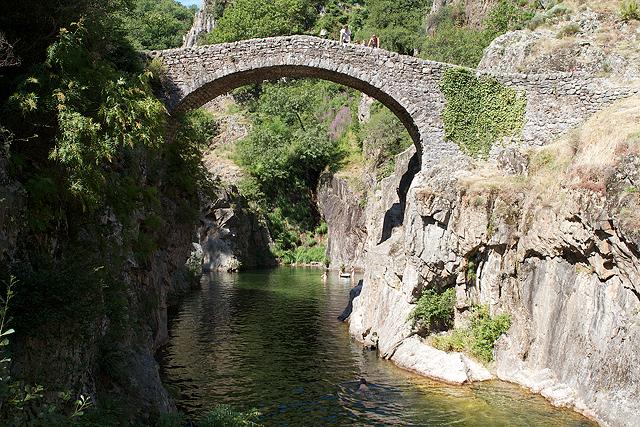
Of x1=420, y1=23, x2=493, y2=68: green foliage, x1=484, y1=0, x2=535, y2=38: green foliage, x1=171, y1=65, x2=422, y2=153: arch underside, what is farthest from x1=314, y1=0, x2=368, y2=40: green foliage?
x1=171, y1=65, x2=422, y2=153: arch underside

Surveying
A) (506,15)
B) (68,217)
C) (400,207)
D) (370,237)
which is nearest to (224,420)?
(68,217)

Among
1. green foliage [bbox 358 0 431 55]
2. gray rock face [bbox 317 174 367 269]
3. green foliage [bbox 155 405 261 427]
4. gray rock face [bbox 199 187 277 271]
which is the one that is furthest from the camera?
green foliage [bbox 358 0 431 55]

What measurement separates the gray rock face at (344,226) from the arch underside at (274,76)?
66.2 feet

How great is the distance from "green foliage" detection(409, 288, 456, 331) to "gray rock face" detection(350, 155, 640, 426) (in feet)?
0.97

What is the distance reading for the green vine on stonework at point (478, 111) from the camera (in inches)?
723

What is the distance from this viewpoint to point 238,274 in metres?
36.9

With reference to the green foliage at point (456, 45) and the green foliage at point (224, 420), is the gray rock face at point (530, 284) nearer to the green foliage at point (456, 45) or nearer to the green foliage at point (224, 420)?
the green foliage at point (224, 420)

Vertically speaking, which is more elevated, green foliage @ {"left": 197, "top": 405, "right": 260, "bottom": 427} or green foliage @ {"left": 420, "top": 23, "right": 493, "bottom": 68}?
green foliage @ {"left": 420, "top": 23, "right": 493, "bottom": 68}

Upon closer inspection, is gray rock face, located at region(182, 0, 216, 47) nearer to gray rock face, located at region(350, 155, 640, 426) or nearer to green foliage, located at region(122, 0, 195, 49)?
green foliage, located at region(122, 0, 195, 49)

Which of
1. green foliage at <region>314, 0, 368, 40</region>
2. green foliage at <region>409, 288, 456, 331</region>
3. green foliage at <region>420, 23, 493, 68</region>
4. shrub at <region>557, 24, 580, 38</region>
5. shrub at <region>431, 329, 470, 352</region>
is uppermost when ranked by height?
green foliage at <region>314, 0, 368, 40</region>

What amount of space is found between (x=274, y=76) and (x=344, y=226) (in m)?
21.7

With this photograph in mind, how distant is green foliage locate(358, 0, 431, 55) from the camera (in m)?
52.7

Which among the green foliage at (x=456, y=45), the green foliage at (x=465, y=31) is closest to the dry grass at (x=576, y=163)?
the green foliage at (x=465, y=31)

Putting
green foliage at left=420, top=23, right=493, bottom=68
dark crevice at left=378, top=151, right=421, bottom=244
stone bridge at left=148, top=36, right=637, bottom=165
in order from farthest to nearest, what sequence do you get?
1. green foliage at left=420, top=23, right=493, bottom=68
2. dark crevice at left=378, top=151, right=421, bottom=244
3. stone bridge at left=148, top=36, right=637, bottom=165
